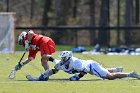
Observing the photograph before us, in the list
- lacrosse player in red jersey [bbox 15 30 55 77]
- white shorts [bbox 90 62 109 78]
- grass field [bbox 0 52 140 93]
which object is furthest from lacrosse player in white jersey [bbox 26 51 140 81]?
lacrosse player in red jersey [bbox 15 30 55 77]

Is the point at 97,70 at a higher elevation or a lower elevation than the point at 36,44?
lower

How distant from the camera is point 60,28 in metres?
35.4

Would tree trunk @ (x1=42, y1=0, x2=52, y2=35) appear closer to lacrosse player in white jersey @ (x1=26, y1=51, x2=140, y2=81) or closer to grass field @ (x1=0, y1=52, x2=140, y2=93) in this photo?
grass field @ (x1=0, y1=52, x2=140, y2=93)

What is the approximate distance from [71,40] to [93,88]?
23.4m

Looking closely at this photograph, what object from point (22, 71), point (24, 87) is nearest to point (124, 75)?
point (24, 87)

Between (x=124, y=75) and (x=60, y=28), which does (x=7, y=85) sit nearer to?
(x=124, y=75)

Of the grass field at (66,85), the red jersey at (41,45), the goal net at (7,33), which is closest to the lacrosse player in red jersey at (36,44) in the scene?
the red jersey at (41,45)

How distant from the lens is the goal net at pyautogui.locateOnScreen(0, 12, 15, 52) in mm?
28688

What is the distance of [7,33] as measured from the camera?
29.1 meters

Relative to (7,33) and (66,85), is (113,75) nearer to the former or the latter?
(66,85)

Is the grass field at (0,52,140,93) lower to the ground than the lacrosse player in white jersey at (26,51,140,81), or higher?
lower

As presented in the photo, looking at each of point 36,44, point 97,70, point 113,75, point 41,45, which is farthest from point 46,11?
point 97,70

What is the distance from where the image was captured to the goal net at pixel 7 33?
94.1 ft

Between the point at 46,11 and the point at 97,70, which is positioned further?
the point at 46,11
